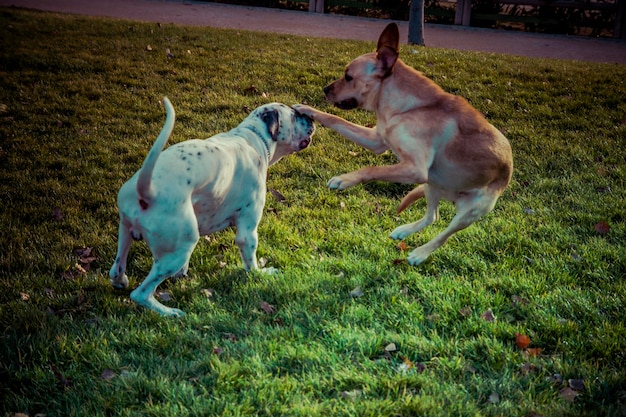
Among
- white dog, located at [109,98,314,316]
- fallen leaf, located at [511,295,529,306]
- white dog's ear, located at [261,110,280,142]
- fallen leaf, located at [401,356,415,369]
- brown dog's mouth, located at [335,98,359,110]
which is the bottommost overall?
fallen leaf, located at [401,356,415,369]

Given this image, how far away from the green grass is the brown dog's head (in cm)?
136

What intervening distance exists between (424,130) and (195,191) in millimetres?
1997

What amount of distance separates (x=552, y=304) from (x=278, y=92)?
241 inches

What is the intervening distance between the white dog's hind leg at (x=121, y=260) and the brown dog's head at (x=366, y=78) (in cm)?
214

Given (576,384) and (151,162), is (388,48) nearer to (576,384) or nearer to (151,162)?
(151,162)

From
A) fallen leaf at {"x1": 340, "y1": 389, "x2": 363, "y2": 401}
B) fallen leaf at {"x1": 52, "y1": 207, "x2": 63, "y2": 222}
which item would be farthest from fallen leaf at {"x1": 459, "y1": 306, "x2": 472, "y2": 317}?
fallen leaf at {"x1": 52, "y1": 207, "x2": 63, "y2": 222}

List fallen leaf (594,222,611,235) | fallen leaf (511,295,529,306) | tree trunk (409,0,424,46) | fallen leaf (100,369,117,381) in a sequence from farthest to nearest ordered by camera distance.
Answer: tree trunk (409,0,424,46) → fallen leaf (594,222,611,235) → fallen leaf (511,295,529,306) → fallen leaf (100,369,117,381)

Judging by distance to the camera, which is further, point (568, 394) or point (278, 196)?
point (278, 196)

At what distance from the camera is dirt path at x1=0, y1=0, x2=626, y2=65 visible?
47.9ft

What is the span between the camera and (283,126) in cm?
549

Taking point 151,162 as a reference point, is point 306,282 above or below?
below

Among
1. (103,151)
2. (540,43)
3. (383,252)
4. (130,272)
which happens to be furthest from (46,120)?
(540,43)

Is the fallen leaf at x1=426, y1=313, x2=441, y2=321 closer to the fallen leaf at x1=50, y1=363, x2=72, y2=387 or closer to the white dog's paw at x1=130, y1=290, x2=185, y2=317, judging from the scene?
the white dog's paw at x1=130, y1=290, x2=185, y2=317

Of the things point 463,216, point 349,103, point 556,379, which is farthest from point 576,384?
point 349,103
